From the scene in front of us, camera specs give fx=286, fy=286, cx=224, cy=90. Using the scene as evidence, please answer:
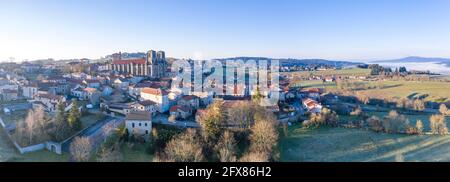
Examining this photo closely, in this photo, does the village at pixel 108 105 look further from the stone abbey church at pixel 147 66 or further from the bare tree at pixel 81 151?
the stone abbey church at pixel 147 66

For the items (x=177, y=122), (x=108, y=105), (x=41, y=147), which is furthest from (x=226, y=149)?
(x=108, y=105)

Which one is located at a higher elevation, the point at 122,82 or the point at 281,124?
the point at 122,82

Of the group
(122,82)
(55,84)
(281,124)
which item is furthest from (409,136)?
(55,84)

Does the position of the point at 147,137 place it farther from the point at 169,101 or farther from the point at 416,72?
the point at 416,72

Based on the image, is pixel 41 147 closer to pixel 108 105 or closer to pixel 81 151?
pixel 81 151
